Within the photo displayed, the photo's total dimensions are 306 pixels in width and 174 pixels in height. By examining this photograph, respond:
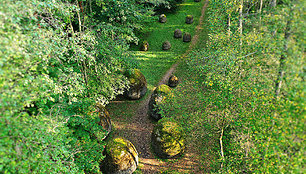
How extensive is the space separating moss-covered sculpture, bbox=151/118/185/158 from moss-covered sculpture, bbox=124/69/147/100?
4873 millimetres

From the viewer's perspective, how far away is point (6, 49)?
4309 mm

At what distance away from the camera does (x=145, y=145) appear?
40.9ft

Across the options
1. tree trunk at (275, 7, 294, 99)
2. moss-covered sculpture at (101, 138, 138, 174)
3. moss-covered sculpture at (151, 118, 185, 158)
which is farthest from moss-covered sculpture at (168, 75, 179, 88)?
tree trunk at (275, 7, 294, 99)

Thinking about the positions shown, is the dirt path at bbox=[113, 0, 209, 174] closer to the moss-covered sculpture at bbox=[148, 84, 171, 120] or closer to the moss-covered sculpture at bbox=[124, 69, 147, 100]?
the moss-covered sculpture at bbox=[148, 84, 171, 120]

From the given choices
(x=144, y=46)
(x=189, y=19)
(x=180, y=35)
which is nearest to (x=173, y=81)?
(x=144, y=46)

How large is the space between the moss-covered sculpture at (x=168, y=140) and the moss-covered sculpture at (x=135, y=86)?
16.0 feet

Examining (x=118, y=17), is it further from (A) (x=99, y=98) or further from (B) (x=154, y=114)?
(B) (x=154, y=114)

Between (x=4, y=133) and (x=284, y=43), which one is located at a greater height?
(x=284, y=43)

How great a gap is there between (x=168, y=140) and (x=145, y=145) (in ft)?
6.85

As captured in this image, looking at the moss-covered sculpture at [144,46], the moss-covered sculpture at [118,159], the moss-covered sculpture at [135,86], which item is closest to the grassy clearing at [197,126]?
the moss-covered sculpture at [118,159]

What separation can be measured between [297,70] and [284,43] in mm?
1021

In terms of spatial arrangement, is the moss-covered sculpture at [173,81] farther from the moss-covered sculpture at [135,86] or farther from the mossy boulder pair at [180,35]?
the mossy boulder pair at [180,35]

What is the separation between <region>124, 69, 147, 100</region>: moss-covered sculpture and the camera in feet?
50.8

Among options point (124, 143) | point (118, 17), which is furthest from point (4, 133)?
point (118, 17)
